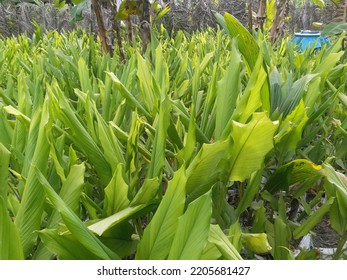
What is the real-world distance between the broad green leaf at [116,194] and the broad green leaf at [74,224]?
0.26ft

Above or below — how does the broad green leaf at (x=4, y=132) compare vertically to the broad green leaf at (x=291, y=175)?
above

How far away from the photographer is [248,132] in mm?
Result: 553

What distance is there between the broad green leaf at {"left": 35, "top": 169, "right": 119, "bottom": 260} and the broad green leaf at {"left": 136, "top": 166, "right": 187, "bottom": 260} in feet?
0.16

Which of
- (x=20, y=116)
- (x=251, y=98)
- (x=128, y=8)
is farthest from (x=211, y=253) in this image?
(x=128, y=8)

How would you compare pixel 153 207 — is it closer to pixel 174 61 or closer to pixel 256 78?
pixel 256 78

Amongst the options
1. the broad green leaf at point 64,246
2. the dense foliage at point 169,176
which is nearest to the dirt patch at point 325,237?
the dense foliage at point 169,176

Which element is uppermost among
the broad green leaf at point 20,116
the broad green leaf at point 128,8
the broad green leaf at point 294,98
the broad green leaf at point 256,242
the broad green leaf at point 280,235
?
the broad green leaf at point 128,8

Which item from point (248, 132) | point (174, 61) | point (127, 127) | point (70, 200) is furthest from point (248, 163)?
point (174, 61)

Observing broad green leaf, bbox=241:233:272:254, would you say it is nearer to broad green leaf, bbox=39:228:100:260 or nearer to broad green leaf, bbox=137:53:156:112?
broad green leaf, bbox=39:228:100:260

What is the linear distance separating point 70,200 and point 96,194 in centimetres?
21

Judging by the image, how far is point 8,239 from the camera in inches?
16.2

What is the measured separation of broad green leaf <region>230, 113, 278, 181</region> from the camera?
0.54m

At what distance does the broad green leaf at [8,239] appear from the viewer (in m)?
0.40

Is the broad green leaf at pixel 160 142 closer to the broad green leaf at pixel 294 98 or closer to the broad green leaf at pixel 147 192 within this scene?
the broad green leaf at pixel 147 192
